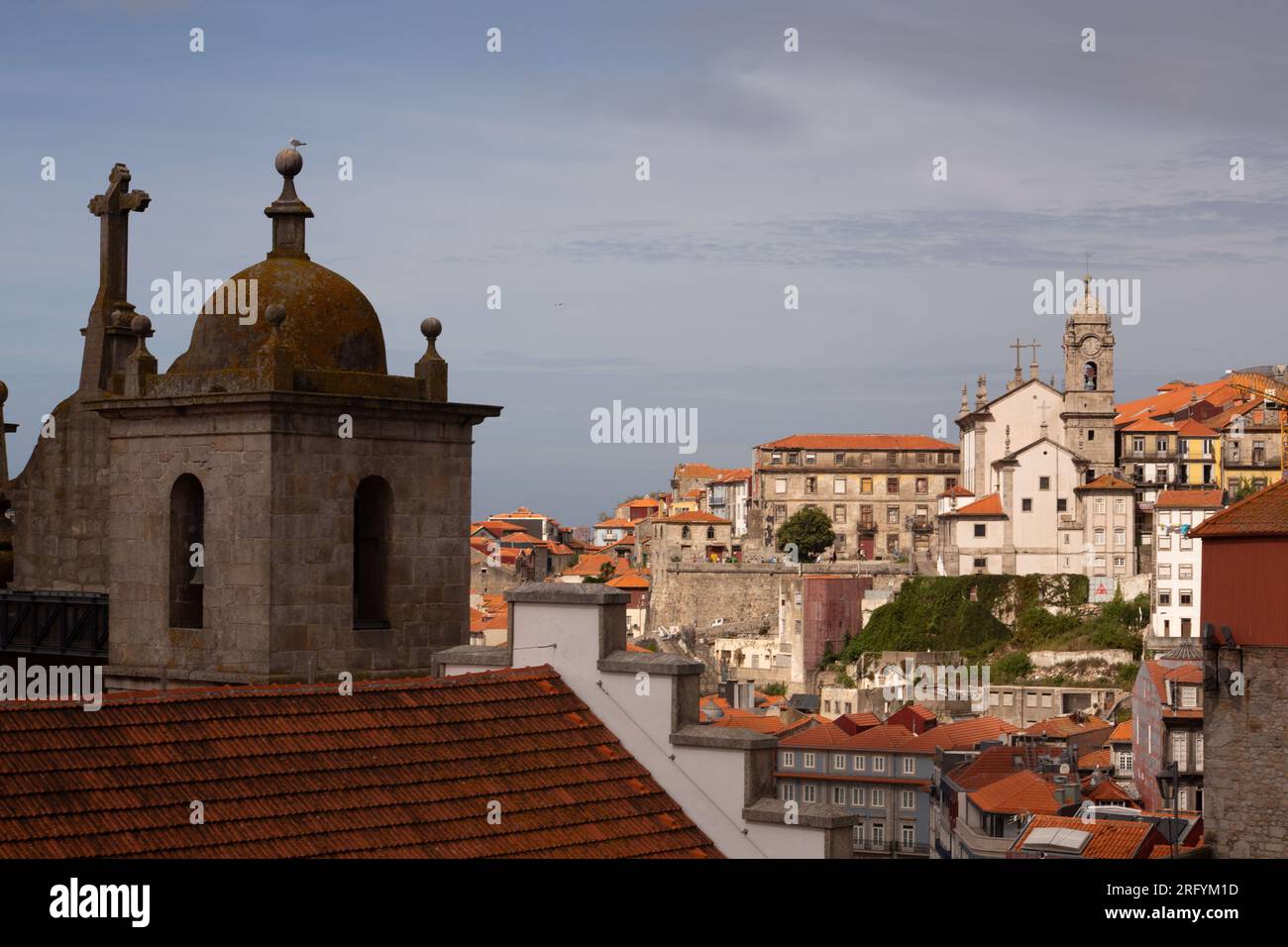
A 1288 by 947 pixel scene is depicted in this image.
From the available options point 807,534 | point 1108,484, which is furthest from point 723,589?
point 1108,484

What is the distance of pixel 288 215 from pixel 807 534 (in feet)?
343

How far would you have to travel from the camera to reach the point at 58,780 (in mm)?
8719

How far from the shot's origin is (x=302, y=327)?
1315 cm

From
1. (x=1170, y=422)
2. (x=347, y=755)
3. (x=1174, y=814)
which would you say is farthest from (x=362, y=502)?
(x=1170, y=422)

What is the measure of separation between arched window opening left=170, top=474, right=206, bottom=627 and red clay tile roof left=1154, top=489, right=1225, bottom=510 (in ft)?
281

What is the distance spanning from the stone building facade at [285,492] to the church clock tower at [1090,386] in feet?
307

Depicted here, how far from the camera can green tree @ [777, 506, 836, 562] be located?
4604 inches

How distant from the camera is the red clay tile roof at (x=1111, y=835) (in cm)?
4009

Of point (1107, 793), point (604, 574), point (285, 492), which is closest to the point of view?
point (285, 492)

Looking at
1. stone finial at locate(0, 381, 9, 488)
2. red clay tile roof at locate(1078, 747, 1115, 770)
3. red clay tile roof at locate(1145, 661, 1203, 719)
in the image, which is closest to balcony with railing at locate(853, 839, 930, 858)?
red clay tile roof at locate(1078, 747, 1115, 770)

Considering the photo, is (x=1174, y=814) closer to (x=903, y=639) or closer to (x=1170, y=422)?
(x=903, y=639)

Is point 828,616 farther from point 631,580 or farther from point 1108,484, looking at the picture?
point 631,580

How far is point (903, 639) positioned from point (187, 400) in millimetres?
90010

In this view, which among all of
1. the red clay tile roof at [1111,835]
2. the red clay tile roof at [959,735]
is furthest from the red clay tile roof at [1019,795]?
the red clay tile roof at [959,735]
